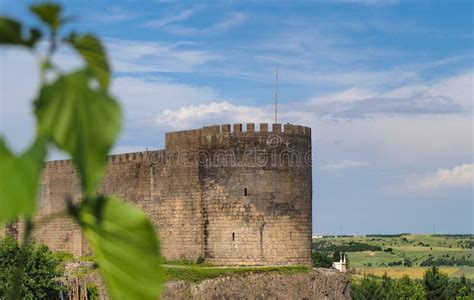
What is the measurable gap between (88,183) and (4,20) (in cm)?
16

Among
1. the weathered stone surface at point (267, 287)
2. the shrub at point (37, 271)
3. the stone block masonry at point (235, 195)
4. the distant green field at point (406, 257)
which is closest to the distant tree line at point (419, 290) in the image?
the weathered stone surface at point (267, 287)

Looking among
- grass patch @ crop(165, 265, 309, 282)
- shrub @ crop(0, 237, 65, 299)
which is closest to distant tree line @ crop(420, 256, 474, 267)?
grass patch @ crop(165, 265, 309, 282)

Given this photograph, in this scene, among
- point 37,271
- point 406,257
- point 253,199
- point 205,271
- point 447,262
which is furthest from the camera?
point 406,257

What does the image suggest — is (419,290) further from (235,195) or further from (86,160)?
(86,160)

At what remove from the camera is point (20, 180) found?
2.02 ft

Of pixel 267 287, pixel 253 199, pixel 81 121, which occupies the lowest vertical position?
pixel 267 287

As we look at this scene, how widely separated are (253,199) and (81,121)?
1800 cm

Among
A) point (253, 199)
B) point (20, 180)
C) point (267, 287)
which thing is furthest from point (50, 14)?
point (253, 199)

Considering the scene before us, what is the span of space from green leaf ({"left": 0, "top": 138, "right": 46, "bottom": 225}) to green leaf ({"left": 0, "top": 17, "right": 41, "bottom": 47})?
83mm

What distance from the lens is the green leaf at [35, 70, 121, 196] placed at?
611mm

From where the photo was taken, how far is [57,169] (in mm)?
22078

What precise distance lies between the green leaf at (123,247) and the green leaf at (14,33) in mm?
139

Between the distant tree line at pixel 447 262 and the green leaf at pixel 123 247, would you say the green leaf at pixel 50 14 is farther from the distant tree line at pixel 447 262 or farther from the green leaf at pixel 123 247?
the distant tree line at pixel 447 262

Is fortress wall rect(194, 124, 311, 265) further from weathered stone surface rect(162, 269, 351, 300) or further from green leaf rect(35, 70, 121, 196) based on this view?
green leaf rect(35, 70, 121, 196)
